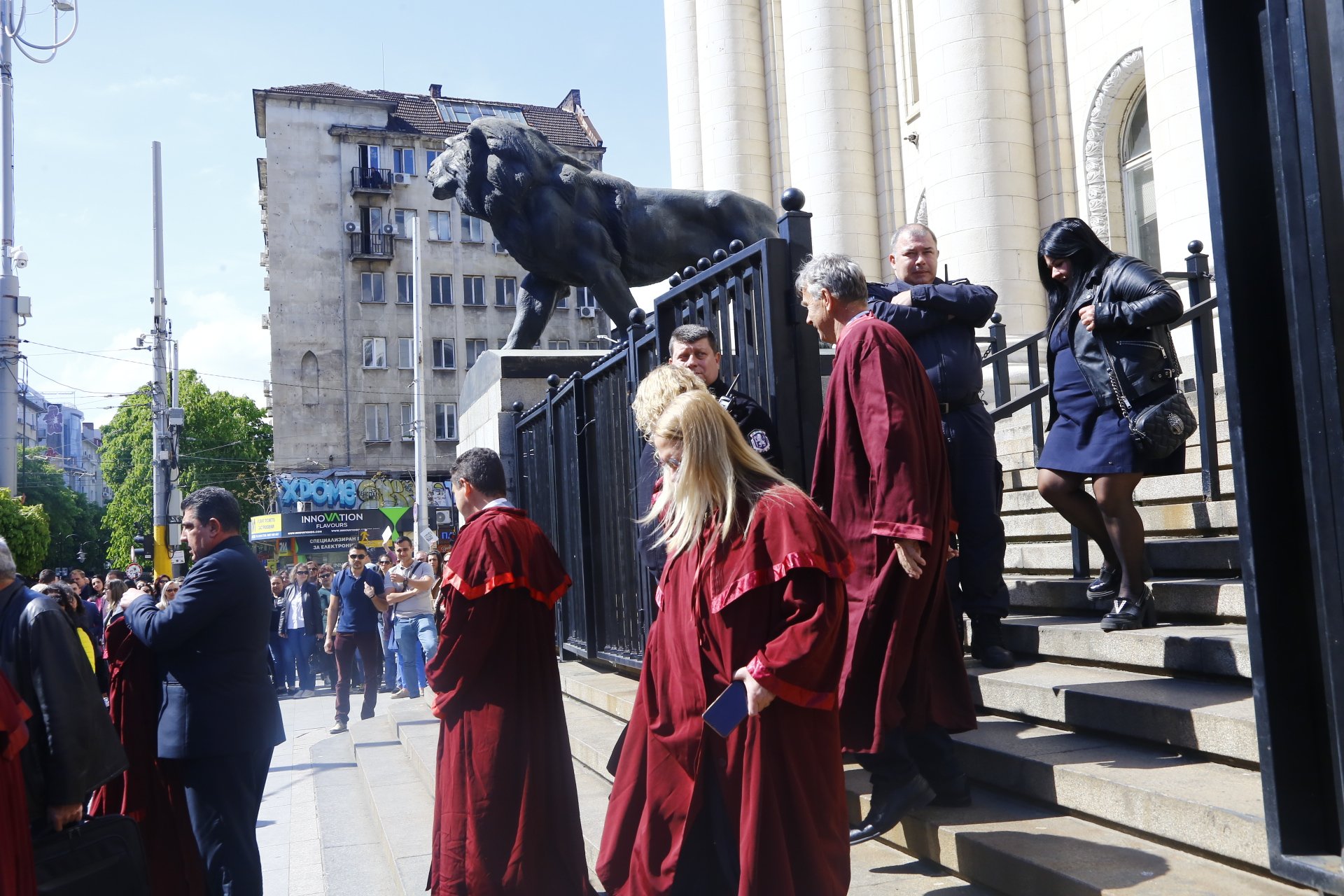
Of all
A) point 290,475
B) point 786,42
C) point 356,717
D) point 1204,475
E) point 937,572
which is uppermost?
point 786,42

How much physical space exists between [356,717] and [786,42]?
12276 mm

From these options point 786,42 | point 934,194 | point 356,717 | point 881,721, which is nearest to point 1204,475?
point 881,721

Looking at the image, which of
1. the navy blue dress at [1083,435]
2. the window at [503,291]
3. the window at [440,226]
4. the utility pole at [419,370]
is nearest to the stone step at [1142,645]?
the navy blue dress at [1083,435]

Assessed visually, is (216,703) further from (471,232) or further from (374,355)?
(471,232)

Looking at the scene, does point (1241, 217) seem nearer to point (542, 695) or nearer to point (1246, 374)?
point (1246, 374)

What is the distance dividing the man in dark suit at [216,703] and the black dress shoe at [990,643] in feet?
9.73

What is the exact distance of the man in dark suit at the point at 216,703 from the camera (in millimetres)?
4441

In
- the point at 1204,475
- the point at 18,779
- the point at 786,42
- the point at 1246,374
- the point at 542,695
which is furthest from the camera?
the point at 786,42

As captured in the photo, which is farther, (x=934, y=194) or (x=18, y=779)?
(x=934, y=194)

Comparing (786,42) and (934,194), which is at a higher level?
(786,42)

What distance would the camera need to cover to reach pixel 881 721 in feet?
11.5

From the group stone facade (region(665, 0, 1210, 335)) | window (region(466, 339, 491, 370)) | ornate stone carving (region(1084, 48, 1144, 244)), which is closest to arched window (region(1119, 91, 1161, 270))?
stone facade (region(665, 0, 1210, 335))

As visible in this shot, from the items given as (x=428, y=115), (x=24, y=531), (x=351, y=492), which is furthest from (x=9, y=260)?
(x=428, y=115)

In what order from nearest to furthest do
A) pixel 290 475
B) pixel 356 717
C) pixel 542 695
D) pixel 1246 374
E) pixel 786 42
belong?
pixel 1246 374
pixel 542 695
pixel 356 717
pixel 786 42
pixel 290 475
